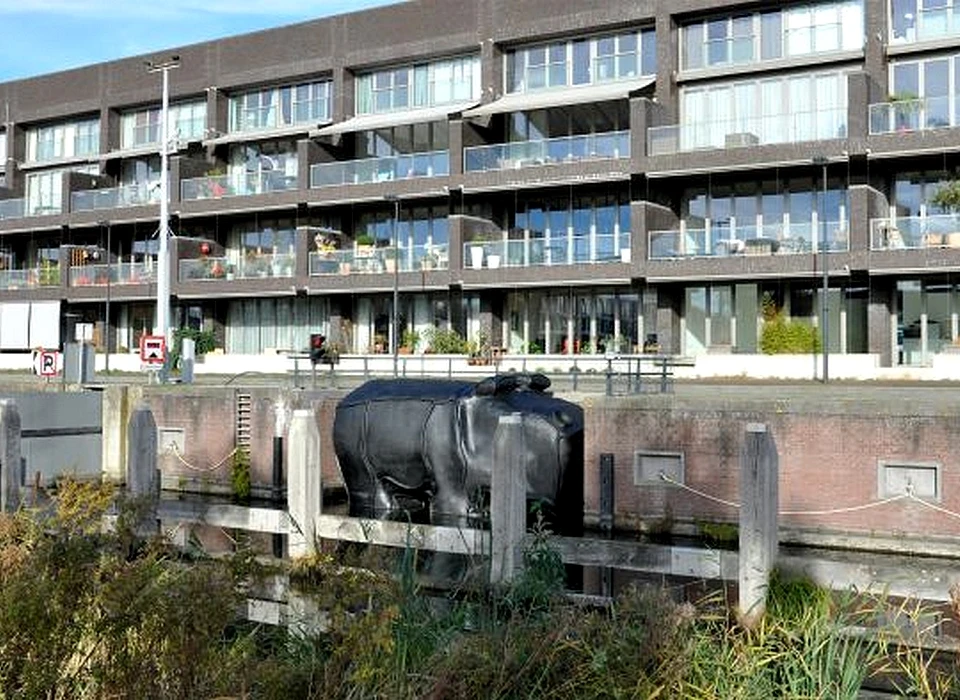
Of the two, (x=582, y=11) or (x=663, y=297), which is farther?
(x=582, y=11)

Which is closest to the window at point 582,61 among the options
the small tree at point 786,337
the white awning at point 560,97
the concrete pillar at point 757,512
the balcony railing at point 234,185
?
the white awning at point 560,97

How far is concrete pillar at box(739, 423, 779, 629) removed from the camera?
10055 mm

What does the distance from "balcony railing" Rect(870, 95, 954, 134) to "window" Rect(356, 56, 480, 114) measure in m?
16.0

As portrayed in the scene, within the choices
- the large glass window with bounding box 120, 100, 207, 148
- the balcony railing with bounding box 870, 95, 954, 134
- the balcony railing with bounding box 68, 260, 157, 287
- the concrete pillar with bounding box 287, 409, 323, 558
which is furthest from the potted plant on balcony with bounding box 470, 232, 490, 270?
the concrete pillar with bounding box 287, 409, 323, 558

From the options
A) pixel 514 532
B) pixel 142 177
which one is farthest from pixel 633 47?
pixel 514 532

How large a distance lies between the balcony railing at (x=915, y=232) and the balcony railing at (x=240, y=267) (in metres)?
22.5

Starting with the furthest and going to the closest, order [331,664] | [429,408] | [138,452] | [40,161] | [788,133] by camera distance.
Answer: [40,161], [788,133], [429,408], [138,452], [331,664]

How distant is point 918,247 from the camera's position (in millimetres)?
32844

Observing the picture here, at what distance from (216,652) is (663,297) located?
111 feet

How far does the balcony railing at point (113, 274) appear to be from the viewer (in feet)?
160

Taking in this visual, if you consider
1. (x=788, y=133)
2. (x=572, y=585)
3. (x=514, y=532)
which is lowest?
(x=572, y=585)

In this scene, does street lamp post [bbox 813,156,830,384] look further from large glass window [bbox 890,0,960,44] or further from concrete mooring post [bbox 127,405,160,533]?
concrete mooring post [bbox 127,405,160,533]

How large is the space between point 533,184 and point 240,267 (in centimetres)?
1393

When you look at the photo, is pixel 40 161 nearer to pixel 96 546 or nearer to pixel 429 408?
pixel 429 408
